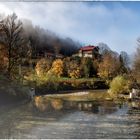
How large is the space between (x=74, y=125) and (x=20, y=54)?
161cm

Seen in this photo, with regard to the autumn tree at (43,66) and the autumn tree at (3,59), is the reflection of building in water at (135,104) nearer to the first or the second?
the autumn tree at (43,66)

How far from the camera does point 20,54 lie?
5.21m

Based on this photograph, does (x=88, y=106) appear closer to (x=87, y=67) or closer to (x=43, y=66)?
(x=43, y=66)

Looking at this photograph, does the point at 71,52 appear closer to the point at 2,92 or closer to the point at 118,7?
the point at 118,7

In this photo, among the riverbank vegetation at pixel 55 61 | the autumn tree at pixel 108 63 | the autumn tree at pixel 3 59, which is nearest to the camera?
the riverbank vegetation at pixel 55 61

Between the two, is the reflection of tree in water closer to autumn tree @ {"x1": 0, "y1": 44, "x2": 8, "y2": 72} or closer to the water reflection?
the water reflection

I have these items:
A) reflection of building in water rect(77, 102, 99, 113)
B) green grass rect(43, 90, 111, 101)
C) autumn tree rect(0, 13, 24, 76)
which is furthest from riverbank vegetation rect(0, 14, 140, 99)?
reflection of building in water rect(77, 102, 99, 113)

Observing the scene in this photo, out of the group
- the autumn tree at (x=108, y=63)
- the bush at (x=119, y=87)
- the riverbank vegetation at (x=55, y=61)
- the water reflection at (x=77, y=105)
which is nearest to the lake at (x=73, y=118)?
the water reflection at (x=77, y=105)

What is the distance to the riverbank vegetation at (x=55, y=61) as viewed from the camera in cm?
366

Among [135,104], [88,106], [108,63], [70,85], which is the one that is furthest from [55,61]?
[135,104]

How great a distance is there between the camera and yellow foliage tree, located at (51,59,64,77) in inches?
166

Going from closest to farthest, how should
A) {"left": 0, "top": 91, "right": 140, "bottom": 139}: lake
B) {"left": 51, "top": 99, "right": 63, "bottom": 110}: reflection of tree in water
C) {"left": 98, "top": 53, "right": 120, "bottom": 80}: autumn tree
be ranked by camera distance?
{"left": 0, "top": 91, "right": 140, "bottom": 139}: lake
{"left": 98, "top": 53, "right": 120, "bottom": 80}: autumn tree
{"left": 51, "top": 99, "right": 63, "bottom": 110}: reflection of tree in water

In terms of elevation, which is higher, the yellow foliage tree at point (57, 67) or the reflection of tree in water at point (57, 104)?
the yellow foliage tree at point (57, 67)

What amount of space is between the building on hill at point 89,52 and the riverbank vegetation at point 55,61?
20 mm
